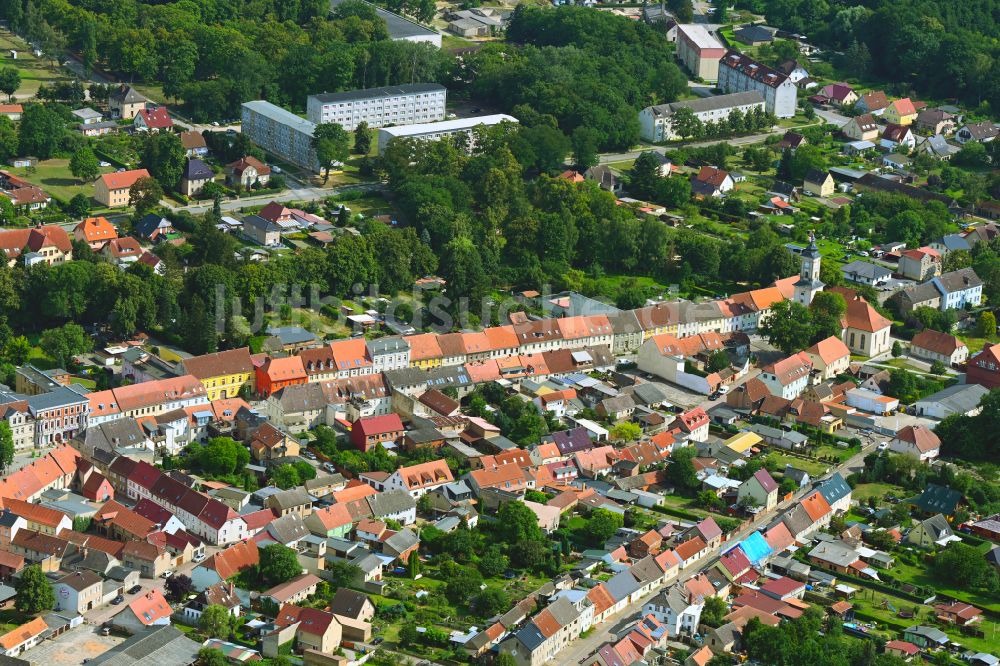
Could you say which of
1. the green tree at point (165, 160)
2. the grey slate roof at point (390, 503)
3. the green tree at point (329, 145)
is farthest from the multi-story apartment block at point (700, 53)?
the grey slate roof at point (390, 503)

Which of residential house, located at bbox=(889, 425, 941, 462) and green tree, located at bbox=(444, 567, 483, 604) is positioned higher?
green tree, located at bbox=(444, 567, 483, 604)

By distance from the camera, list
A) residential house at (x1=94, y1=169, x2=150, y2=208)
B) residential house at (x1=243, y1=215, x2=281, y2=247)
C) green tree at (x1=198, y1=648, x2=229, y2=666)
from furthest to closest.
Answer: residential house at (x1=94, y1=169, x2=150, y2=208) → residential house at (x1=243, y1=215, x2=281, y2=247) → green tree at (x1=198, y1=648, x2=229, y2=666)

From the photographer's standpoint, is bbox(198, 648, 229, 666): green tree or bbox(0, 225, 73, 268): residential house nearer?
bbox(198, 648, 229, 666): green tree

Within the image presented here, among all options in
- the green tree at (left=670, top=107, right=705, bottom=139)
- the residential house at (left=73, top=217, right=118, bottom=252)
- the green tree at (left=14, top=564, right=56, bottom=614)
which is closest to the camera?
the green tree at (left=14, top=564, right=56, bottom=614)

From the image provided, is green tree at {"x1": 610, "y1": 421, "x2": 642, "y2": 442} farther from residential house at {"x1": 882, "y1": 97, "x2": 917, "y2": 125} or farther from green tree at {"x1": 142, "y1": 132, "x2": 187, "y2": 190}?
residential house at {"x1": 882, "y1": 97, "x2": 917, "y2": 125}

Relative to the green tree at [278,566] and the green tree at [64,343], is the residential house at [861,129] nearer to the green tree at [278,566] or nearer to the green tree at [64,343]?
the green tree at [64,343]

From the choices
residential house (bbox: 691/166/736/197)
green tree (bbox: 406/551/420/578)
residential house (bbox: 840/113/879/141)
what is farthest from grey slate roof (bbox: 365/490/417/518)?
residential house (bbox: 840/113/879/141)
